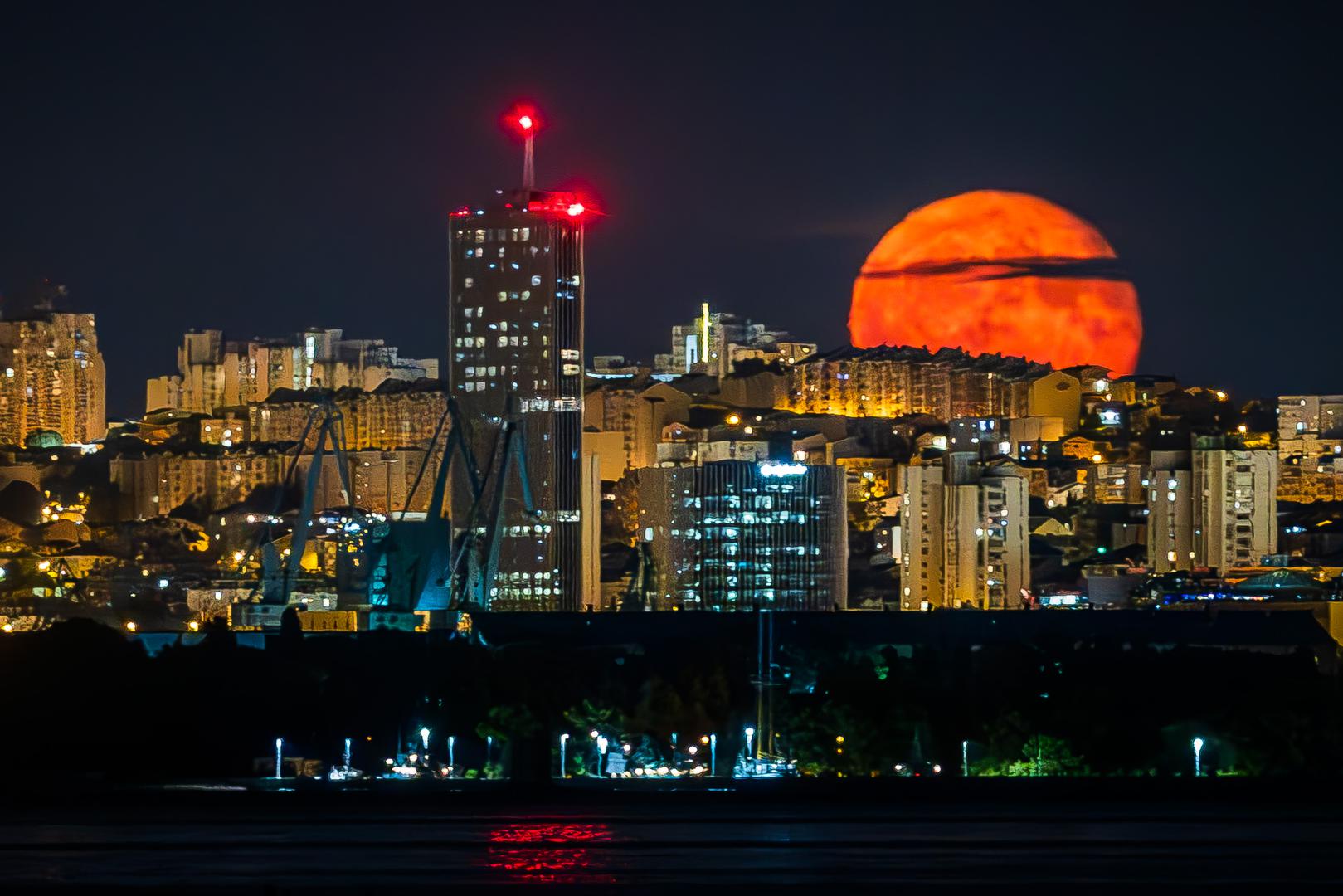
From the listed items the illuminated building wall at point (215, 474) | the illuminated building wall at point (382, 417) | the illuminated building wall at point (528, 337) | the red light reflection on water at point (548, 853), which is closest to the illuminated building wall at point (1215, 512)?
the illuminated building wall at point (528, 337)

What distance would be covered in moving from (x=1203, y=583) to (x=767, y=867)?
57.1m

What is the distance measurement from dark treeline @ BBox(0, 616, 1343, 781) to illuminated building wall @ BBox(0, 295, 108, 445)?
6792 centimetres

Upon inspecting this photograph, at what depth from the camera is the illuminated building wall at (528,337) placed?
80.5 metres

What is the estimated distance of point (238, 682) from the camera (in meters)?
37.0

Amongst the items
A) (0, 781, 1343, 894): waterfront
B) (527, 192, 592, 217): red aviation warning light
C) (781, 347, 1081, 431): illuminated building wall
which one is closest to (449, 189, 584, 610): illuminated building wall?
(527, 192, 592, 217): red aviation warning light

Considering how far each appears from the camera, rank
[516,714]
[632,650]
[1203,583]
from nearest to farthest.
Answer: [516,714]
[632,650]
[1203,583]

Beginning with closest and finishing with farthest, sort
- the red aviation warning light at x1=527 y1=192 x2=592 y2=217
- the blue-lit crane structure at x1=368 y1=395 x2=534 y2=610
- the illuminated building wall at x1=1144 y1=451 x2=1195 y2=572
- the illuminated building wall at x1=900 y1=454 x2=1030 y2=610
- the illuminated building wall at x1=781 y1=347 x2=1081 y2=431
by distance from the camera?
the blue-lit crane structure at x1=368 y1=395 x2=534 y2=610 → the illuminated building wall at x1=900 y1=454 x2=1030 y2=610 → the illuminated building wall at x1=1144 y1=451 x2=1195 y2=572 → the red aviation warning light at x1=527 y1=192 x2=592 y2=217 → the illuminated building wall at x1=781 y1=347 x2=1081 y2=431

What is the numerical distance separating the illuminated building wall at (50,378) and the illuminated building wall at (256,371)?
460 centimetres

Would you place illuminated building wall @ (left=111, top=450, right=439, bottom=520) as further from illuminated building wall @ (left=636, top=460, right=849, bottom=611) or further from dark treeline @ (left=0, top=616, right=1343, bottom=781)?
dark treeline @ (left=0, top=616, right=1343, bottom=781)

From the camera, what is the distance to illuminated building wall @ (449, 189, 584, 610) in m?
80.5

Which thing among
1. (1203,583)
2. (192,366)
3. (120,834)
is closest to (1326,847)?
(120,834)

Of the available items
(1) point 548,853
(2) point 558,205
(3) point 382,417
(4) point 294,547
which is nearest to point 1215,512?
(2) point 558,205

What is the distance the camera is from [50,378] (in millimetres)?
117250

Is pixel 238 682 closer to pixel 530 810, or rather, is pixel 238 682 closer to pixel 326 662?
pixel 326 662
